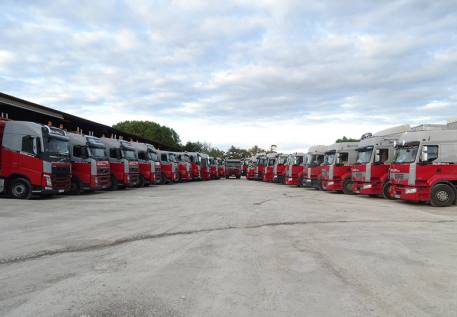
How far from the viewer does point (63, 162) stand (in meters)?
16.8

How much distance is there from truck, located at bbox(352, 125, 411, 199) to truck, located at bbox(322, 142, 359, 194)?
1.74m

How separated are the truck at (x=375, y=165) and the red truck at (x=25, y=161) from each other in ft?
45.4

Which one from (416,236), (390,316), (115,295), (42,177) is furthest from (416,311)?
(42,177)

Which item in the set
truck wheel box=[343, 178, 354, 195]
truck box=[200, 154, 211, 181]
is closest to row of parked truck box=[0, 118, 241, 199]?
truck wheel box=[343, 178, 354, 195]

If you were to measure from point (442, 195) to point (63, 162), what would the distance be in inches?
604

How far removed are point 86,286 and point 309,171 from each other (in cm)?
2108

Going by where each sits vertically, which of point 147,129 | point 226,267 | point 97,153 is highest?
point 147,129

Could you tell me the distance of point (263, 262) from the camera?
5.87 metres

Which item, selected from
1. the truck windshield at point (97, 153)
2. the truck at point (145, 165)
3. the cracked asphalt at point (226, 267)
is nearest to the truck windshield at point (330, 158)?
the truck at point (145, 165)

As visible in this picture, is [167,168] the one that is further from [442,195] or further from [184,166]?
[442,195]

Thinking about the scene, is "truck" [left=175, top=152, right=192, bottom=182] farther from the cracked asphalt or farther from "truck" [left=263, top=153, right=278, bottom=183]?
the cracked asphalt

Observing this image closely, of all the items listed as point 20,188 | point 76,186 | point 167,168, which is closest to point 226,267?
point 20,188

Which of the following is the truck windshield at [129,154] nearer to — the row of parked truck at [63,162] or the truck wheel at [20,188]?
the row of parked truck at [63,162]

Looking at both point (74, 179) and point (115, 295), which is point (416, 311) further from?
point (74, 179)
